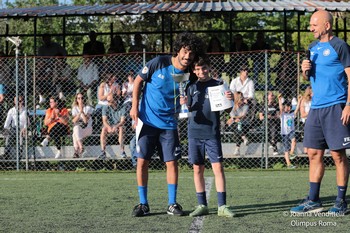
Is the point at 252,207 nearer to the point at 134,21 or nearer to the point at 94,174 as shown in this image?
the point at 94,174

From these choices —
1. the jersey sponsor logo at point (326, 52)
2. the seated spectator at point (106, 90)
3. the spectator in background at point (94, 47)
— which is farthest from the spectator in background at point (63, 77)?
the jersey sponsor logo at point (326, 52)

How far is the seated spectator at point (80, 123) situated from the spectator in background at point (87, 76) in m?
0.89

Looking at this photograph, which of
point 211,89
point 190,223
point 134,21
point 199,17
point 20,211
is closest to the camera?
point 190,223

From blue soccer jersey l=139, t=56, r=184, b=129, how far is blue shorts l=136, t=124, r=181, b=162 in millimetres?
70

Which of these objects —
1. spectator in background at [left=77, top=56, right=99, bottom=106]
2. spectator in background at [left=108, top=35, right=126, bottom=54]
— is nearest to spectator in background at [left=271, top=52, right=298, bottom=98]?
spectator in background at [left=77, top=56, right=99, bottom=106]

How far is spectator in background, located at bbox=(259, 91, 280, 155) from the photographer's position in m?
15.8

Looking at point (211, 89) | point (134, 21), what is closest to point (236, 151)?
point (211, 89)

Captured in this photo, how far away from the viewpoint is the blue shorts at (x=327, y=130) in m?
8.20

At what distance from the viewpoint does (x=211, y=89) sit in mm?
8469

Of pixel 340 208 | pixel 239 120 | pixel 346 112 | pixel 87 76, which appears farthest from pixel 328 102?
pixel 87 76

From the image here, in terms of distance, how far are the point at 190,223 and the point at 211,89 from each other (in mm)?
1526

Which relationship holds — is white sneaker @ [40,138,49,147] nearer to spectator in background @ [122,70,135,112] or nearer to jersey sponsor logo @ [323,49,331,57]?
spectator in background @ [122,70,135,112]

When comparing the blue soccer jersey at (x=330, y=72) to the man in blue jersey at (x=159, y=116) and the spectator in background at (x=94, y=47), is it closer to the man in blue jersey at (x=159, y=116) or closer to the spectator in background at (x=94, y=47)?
the man in blue jersey at (x=159, y=116)

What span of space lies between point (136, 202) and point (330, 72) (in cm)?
305
